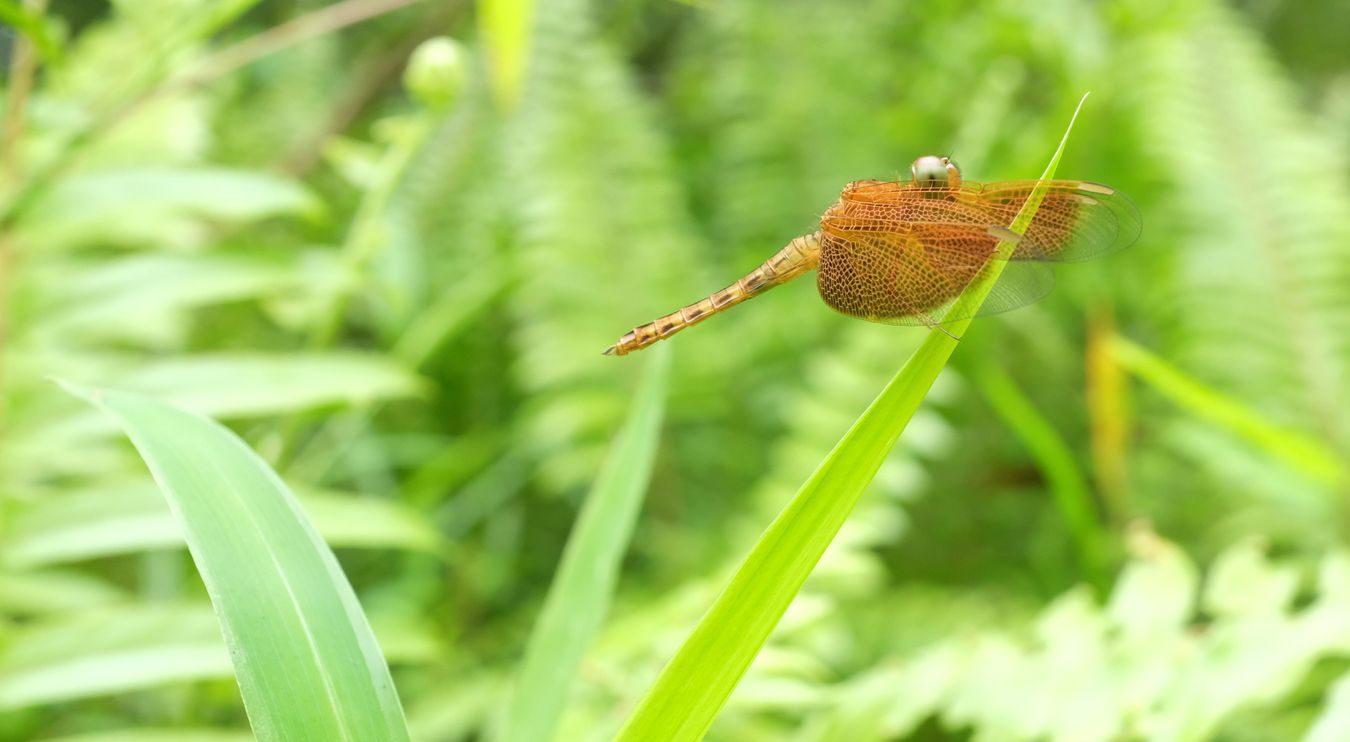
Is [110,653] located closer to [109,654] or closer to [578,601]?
[109,654]

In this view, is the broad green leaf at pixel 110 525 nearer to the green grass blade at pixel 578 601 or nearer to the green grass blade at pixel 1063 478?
the green grass blade at pixel 578 601

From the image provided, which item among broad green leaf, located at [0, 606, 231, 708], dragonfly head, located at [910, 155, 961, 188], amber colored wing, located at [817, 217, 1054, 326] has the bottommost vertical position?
broad green leaf, located at [0, 606, 231, 708]

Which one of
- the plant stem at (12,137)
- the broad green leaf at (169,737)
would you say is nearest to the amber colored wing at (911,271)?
the broad green leaf at (169,737)

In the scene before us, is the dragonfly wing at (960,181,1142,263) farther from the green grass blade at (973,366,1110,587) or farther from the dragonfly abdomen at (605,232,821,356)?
the green grass blade at (973,366,1110,587)

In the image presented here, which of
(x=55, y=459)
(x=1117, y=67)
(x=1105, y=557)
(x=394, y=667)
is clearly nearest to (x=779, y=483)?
(x=1105, y=557)

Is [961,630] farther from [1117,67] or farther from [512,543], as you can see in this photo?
[1117,67]

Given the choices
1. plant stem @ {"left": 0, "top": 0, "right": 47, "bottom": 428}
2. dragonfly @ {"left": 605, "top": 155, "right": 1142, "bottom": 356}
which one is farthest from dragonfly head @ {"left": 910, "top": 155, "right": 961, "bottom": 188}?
plant stem @ {"left": 0, "top": 0, "right": 47, "bottom": 428}
